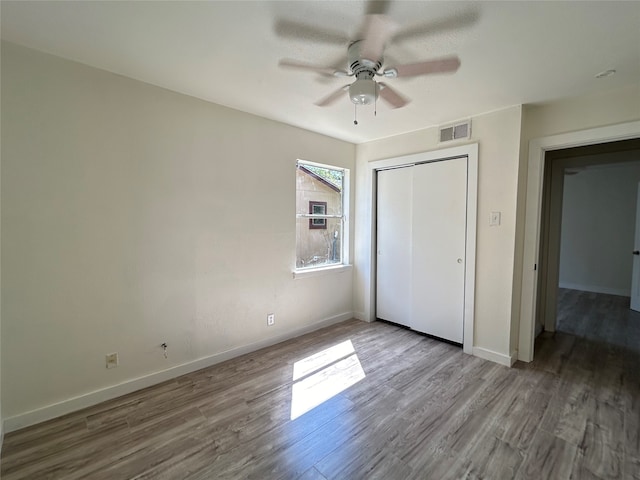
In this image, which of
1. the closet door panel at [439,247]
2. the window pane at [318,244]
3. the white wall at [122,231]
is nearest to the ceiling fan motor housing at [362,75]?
the white wall at [122,231]

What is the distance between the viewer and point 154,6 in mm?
1473

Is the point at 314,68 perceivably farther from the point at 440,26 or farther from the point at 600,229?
the point at 600,229

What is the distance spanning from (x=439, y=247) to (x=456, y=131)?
4.23 ft

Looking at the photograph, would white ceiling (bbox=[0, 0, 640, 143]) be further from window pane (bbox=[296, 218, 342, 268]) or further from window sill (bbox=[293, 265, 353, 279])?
window sill (bbox=[293, 265, 353, 279])

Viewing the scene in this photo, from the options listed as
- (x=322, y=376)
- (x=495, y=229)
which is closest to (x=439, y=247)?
(x=495, y=229)

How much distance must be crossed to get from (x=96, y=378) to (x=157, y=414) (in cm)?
57

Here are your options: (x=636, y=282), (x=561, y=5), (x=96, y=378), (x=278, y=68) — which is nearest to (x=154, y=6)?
(x=278, y=68)

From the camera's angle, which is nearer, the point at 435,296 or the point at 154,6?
the point at 154,6

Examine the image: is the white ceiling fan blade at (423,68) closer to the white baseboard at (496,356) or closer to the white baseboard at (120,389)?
the white baseboard at (496,356)

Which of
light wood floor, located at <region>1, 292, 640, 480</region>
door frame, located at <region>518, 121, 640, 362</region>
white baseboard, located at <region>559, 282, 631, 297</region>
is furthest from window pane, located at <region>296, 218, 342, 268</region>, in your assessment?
white baseboard, located at <region>559, 282, 631, 297</region>

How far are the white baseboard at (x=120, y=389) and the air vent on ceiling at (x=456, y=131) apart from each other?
9.44 ft

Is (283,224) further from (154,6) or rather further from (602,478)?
(602,478)

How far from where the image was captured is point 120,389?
2293 millimetres

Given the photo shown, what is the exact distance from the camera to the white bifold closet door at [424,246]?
10.5ft
